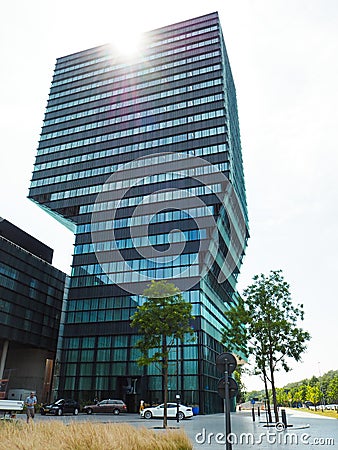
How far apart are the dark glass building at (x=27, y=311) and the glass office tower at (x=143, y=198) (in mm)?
4936

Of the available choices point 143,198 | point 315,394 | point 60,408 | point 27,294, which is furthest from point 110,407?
point 315,394

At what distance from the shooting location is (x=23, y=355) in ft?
210

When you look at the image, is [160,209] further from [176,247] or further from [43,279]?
[43,279]

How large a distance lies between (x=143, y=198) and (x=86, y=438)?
55.7m

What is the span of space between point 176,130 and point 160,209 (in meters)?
15.6

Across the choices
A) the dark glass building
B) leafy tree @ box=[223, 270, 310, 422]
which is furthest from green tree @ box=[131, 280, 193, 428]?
the dark glass building

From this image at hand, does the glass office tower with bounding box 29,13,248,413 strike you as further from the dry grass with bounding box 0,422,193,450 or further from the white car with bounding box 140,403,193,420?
the dry grass with bounding box 0,422,193,450

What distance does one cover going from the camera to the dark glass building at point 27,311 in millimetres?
53938

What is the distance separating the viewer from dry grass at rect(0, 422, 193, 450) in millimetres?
8445

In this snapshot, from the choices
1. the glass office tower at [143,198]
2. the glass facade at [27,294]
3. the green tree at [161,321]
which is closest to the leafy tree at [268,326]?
the green tree at [161,321]

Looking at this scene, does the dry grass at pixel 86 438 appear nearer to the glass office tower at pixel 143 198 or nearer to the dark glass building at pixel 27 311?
the glass office tower at pixel 143 198

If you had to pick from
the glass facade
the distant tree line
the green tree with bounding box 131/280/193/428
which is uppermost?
the glass facade

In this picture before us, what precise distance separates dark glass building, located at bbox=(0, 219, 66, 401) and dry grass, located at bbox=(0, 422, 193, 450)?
152 feet

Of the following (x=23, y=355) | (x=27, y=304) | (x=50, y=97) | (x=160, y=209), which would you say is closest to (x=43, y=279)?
(x=27, y=304)
